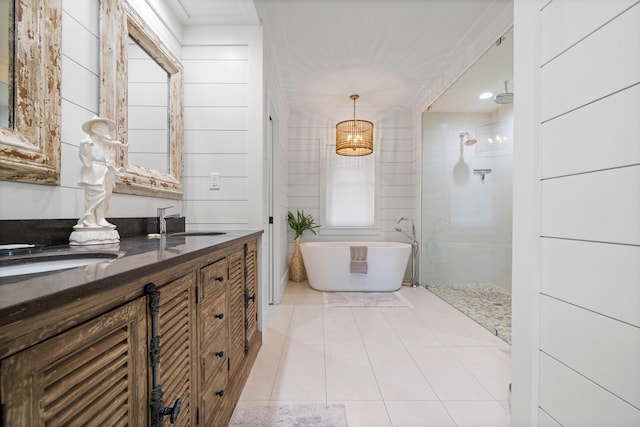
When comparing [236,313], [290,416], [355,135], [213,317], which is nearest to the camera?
[213,317]

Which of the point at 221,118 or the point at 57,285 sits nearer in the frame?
the point at 57,285

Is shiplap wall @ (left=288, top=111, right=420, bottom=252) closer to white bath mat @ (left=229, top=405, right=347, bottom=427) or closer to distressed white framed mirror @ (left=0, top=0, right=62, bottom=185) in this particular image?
white bath mat @ (left=229, top=405, right=347, bottom=427)

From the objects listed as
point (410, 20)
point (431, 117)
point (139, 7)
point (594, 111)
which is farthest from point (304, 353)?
point (431, 117)

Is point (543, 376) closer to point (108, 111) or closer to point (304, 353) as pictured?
point (304, 353)

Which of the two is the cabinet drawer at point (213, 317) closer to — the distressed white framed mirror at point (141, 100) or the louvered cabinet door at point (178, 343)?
the louvered cabinet door at point (178, 343)

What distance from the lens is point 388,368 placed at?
1764mm

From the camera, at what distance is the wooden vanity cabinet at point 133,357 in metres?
0.39

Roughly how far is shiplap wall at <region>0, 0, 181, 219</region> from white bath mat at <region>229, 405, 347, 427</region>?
1.16 meters

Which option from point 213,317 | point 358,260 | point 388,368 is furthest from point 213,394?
point 358,260

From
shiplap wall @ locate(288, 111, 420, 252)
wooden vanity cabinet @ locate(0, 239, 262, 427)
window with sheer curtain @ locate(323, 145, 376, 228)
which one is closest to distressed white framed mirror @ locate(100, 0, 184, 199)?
wooden vanity cabinet @ locate(0, 239, 262, 427)

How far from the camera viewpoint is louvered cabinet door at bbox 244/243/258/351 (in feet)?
5.43

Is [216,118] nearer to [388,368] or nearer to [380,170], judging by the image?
[388,368]

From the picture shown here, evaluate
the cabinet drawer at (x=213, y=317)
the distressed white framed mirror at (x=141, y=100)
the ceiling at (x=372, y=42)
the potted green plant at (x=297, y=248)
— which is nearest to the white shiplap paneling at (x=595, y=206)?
the cabinet drawer at (x=213, y=317)

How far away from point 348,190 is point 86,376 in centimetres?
381
